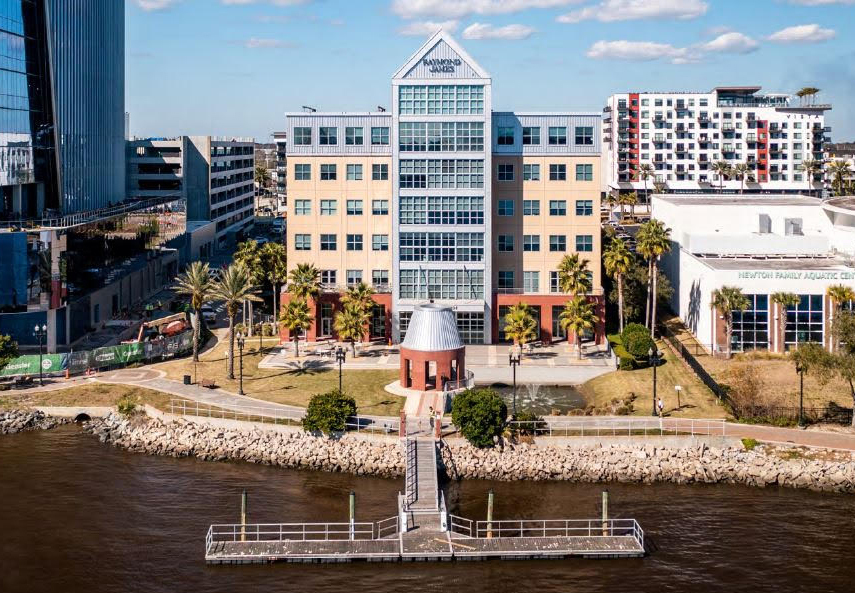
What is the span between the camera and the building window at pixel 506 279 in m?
111

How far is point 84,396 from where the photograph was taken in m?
87.6

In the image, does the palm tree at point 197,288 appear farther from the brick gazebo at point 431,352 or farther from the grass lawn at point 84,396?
the brick gazebo at point 431,352

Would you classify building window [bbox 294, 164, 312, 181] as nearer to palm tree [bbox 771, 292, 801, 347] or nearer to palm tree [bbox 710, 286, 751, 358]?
palm tree [bbox 710, 286, 751, 358]

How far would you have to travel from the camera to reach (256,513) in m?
64.4

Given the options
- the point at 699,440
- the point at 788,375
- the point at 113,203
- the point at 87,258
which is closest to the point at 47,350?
the point at 87,258

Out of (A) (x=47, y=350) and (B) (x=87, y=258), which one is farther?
(B) (x=87, y=258)

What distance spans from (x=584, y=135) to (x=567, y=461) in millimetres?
48023

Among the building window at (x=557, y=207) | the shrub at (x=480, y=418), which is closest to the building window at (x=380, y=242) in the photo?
the building window at (x=557, y=207)

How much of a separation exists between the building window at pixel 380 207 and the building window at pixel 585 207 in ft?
67.3

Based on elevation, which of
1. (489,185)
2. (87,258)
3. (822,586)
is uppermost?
(489,185)

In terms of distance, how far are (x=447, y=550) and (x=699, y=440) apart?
78.4ft

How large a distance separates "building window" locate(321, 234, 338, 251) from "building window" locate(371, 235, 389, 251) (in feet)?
13.7

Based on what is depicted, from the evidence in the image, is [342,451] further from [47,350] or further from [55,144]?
[55,144]

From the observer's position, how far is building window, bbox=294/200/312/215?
111000 mm
